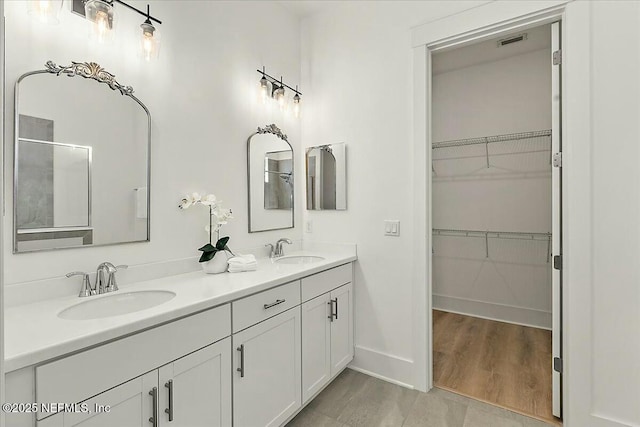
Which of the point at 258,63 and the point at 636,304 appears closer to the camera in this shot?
the point at 636,304

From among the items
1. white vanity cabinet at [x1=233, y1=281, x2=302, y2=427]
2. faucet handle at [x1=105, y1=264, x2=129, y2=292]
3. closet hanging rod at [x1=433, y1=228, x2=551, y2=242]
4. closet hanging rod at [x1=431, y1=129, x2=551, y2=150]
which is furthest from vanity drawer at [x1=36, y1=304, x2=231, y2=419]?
closet hanging rod at [x1=431, y1=129, x2=551, y2=150]

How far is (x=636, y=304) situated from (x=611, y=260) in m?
0.24

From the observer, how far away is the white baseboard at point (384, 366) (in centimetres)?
229

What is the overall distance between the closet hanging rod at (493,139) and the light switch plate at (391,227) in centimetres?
183

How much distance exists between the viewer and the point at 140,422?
1159mm

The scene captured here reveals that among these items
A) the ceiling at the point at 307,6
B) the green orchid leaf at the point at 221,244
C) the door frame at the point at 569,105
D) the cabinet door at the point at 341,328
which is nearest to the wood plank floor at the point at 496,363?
the door frame at the point at 569,105

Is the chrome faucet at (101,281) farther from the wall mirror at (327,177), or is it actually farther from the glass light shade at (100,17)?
the wall mirror at (327,177)

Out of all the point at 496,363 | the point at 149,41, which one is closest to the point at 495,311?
the point at 496,363

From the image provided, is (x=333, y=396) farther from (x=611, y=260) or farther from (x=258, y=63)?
(x=258, y=63)

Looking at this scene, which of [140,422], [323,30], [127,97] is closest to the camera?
[140,422]

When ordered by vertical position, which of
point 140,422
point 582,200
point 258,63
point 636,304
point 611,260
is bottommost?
point 140,422

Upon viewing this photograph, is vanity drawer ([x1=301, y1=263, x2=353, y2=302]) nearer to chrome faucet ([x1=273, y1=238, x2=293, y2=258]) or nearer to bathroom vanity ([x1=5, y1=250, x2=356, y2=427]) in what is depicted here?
bathroom vanity ([x1=5, y1=250, x2=356, y2=427])

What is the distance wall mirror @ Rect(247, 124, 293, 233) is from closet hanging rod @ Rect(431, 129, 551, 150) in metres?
1.95

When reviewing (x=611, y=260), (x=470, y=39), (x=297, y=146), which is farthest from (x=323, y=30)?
(x=611, y=260)
